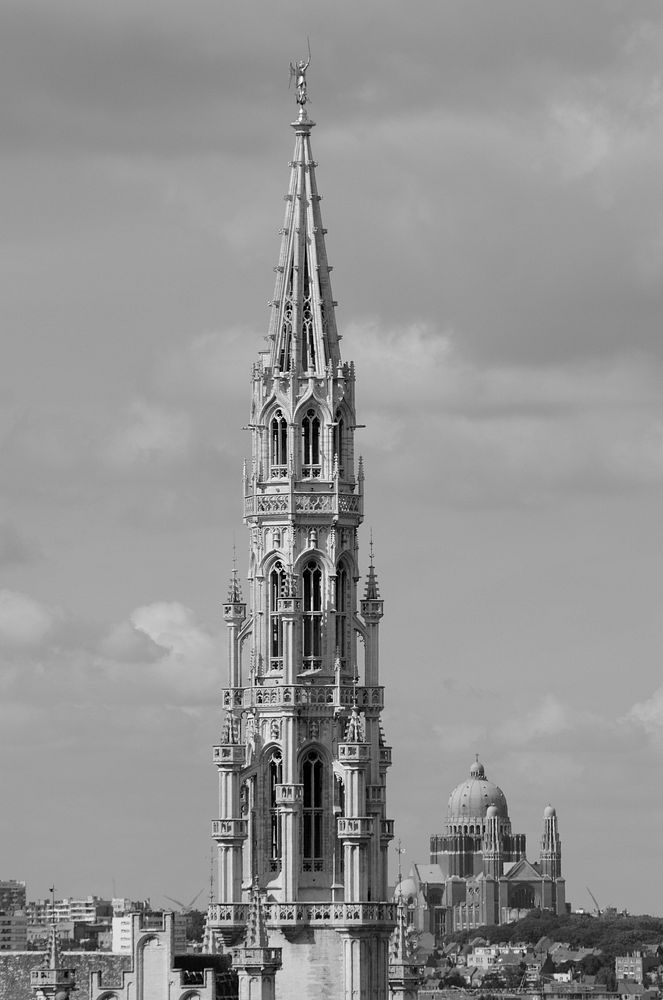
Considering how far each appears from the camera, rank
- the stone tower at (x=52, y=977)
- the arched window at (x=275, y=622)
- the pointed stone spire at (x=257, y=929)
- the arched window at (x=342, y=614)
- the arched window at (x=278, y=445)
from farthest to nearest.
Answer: the arched window at (x=278, y=445), the arched window at (x=342, y=614), the arched window at (x=275, y=622), the stone tower at (x=52, y=977), the pointed stone spire at (x=257, y=929)

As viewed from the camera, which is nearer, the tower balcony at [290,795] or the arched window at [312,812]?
the tower balcony at [290,795]

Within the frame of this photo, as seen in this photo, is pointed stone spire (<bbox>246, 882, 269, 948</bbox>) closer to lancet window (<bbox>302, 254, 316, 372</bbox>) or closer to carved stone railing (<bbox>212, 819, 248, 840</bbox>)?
carved stone railing (<bbox>212, 819, 248, 840</bbox>)

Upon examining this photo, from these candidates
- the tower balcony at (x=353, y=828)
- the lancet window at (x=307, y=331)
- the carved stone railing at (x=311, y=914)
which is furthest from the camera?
the lancet window at (x=307, y=331)

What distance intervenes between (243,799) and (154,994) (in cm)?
757

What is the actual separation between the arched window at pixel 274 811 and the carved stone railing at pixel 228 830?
91 cm

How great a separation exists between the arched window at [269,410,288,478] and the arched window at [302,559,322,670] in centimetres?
302

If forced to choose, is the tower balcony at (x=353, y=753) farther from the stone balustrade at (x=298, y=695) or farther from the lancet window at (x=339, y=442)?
the lancet window at (x=339, y=442)

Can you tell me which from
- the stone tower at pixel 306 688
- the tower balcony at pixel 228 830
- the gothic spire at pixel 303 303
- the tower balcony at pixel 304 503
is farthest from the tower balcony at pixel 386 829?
the gothic spire at pixel 303 303

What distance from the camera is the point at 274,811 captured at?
10875 cm

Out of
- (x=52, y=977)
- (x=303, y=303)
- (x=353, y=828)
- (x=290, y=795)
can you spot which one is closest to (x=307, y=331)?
(x=303, y=303)

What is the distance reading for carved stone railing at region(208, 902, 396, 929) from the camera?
4213 inches

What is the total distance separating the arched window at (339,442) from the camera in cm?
10950

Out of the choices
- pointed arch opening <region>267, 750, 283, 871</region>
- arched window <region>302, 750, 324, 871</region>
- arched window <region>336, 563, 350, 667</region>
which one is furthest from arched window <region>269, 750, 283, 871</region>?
arched window <region>336, 563, 350, 667</region>

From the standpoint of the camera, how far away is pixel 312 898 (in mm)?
107938
